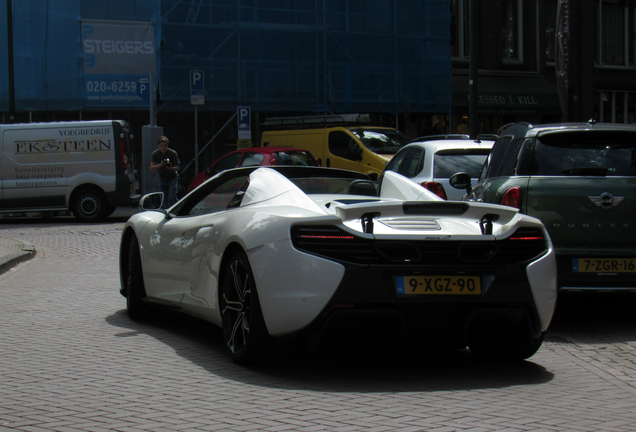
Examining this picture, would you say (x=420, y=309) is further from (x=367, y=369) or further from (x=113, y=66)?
(x=113, y=66)

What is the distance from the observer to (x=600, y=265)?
698 cm

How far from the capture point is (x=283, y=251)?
4.90 metres

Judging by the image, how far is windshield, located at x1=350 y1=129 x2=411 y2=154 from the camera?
71.0ft

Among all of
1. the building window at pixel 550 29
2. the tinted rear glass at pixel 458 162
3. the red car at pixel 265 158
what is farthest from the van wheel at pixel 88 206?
the building window at pixel 550 29

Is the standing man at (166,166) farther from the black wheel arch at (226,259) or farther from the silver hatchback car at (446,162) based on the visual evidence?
the black wheel arch at (226,259)

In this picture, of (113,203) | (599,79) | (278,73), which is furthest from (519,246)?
(599,79)

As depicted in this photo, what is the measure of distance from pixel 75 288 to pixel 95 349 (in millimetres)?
3648

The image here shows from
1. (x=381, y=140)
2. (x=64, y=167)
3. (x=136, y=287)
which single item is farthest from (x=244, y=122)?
(x=136, y=287)

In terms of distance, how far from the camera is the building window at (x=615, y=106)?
3800 centimetres

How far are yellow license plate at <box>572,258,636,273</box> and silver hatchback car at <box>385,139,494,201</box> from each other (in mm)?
4129

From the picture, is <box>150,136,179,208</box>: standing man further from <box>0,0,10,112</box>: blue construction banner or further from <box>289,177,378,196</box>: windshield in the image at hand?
<box>289,177,378,196</box>: windshield

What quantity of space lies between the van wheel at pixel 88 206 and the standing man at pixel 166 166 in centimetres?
157

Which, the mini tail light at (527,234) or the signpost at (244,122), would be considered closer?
the mini tail light at (527,234)

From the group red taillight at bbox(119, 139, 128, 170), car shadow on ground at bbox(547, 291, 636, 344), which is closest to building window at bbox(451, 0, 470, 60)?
red taillight at bbox(119, 139, 128, 170)
